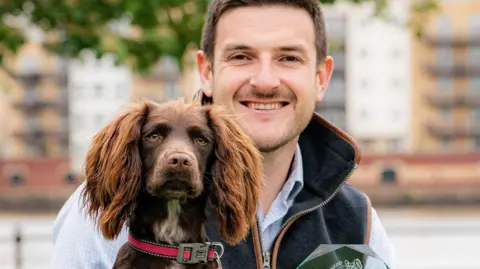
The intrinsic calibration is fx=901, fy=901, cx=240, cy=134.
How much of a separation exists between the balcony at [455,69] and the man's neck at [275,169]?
6647 cm

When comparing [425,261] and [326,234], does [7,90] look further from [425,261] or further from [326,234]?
[425,261]

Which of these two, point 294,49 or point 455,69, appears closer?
point 294,49

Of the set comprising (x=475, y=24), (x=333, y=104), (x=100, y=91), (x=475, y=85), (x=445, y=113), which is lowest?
(x=445, y=113)

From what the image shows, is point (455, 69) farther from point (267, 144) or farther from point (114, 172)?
point (114, 172)

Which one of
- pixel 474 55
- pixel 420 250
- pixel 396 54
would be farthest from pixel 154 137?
pixel 474 55

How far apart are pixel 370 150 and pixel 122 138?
215 feet

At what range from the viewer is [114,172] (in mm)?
2611

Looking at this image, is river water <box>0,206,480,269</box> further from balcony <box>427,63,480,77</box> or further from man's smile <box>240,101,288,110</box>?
balcony <box>427,63,480,77</box>

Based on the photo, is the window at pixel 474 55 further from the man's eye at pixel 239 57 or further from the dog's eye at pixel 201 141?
the dog's eye at pixel 201 141

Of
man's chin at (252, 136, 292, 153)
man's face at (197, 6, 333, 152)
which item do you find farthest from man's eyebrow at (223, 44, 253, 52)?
man's chin at (252, 136, 292, 153)

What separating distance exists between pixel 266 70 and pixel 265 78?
28 millimetres

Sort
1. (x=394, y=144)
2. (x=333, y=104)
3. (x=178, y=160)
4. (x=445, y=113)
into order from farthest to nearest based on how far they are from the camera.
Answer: (x=445, y=113), (x=394, y=144), (x=333, y=104), (x=178, y=160)

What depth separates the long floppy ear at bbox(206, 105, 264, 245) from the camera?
9.03 feet

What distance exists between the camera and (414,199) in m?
57.2
